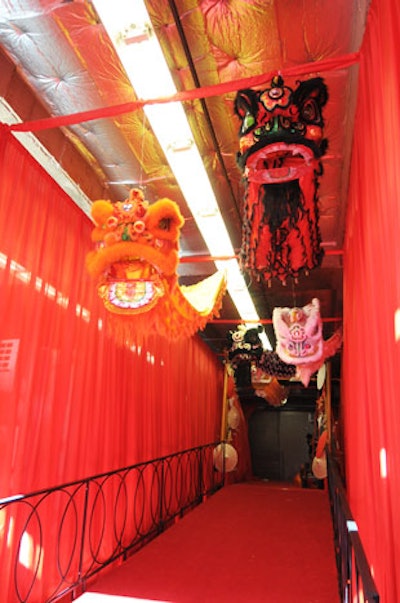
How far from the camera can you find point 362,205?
8.18ft

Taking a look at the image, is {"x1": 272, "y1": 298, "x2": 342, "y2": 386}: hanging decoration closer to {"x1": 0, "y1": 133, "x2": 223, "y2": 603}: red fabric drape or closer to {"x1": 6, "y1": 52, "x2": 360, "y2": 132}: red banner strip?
{"x1": 0, "y1": 133, "x2": 223, "y2": 603}: red fabric drape

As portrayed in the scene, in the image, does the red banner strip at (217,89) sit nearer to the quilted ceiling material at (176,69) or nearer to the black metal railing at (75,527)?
the quilted ceiling material at (176,69)

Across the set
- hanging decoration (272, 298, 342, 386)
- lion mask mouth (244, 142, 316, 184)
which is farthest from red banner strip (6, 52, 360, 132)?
hanging decoration (272, 298, 342, 386)

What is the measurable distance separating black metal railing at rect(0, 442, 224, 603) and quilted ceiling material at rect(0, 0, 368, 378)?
2409mm

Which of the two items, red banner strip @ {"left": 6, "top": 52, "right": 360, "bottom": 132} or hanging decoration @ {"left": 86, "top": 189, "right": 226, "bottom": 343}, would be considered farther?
hanging decoration @ {"left": 86, "top": 189, "right": 226, "bottom": 343}

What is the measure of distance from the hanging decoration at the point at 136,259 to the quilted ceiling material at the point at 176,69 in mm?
704

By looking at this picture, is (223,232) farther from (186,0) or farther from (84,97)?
(186,0)

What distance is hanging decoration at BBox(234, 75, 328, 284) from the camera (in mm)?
2348

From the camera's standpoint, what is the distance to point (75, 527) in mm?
3260

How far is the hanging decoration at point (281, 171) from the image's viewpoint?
2.35 meters

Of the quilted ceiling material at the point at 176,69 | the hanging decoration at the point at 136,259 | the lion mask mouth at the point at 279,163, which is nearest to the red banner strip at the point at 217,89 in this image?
the quilted ceiling material at the point at 176,69

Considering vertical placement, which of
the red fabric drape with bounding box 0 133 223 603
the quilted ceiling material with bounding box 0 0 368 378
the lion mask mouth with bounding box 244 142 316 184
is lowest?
the red fabric drape with bounding box 0 133 223 603

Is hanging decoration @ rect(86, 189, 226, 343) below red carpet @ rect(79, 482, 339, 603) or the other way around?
the other way around

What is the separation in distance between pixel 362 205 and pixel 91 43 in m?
1.76
